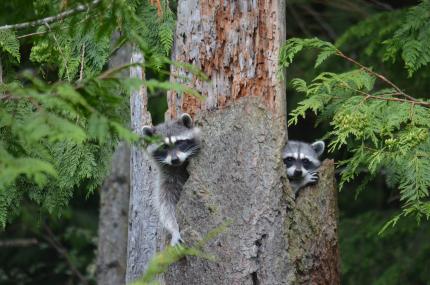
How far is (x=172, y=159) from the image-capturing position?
20.8 ft

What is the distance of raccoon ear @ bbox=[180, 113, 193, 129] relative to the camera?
596cm

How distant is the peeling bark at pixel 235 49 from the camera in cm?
578

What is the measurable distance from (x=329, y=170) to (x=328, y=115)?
888 mm

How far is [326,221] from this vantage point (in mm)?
5668

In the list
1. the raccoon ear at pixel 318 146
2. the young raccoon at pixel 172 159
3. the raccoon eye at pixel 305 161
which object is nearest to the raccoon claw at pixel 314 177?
the raccoon eye at pixel 305 161

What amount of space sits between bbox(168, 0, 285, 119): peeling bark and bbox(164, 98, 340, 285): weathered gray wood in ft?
0.47

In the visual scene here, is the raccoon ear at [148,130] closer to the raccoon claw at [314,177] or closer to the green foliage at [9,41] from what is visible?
the green foliage at [9,41]

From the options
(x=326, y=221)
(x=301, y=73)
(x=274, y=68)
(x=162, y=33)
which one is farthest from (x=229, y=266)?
(x=301, y=73)

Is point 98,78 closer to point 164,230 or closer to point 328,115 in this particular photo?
point 164,230

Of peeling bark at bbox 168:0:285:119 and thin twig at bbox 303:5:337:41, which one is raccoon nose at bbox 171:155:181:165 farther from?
thin twig at bbox 303:5:337:41

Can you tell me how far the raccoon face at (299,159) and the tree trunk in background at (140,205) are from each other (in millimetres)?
1462

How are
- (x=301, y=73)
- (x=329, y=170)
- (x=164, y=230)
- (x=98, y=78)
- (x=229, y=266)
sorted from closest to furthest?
(x=98, y=78) < (x=229, y=266) < (x=329, y=170) < (x=164, y=230) < (x=301, y=73)

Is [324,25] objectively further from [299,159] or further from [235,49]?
[235,49]

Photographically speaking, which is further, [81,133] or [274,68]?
[274,68]
